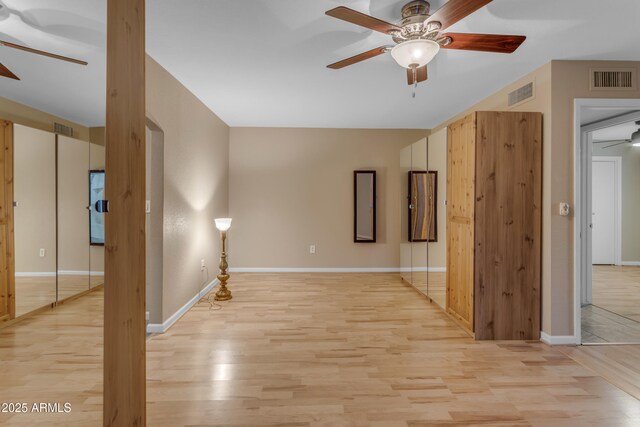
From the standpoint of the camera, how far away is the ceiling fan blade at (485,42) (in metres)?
1.89

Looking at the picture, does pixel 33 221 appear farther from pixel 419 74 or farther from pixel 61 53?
pixel 419 74

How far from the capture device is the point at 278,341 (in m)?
2.73

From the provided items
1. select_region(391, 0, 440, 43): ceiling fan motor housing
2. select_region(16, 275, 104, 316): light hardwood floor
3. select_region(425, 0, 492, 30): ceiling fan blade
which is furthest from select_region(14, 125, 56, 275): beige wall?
select_region(425, 0, 492, 30): ceiling fan blade

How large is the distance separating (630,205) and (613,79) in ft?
15.0

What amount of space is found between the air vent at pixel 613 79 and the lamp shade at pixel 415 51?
6.25ft

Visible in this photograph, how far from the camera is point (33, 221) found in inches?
114

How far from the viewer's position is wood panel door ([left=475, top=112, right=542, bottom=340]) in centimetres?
278

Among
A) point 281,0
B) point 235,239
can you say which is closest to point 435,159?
point 281,0

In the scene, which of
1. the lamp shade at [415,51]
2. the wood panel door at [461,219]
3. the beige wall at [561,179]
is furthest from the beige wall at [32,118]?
the beige wall at [561,179]

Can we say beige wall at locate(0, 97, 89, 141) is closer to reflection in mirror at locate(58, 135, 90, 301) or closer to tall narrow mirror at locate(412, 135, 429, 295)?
reflection in mirror at locate(58, 135, 90, 301)

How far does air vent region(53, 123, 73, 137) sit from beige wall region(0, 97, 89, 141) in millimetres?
27

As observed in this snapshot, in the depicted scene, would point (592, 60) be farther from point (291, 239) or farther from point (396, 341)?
point (291, 239)

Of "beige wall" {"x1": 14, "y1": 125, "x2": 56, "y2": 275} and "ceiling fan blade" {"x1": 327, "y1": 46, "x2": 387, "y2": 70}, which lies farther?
"beige wall" {"x1": 14, "y1": 125, "x2": 56, "y2": 275}

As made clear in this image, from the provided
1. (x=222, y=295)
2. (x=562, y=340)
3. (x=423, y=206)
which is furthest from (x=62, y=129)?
(x=562, y=340)
